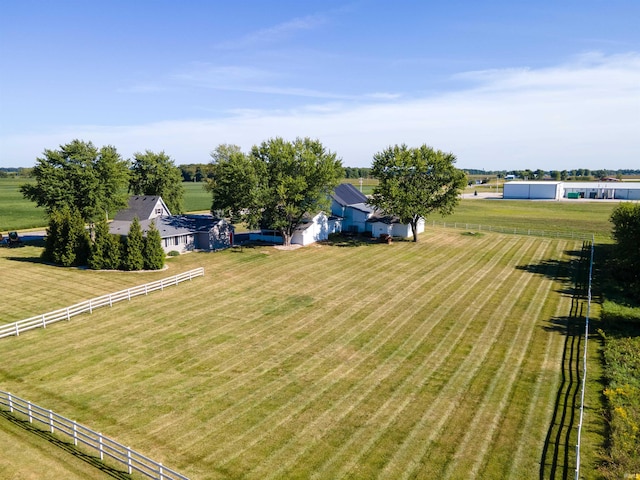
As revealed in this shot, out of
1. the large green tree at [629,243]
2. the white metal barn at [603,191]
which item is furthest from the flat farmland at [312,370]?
the white metal barn at [603,191]

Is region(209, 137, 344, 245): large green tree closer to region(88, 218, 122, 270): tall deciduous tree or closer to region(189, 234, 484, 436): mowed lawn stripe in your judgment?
region(88, 218, 122, 270): tall deciduous tree

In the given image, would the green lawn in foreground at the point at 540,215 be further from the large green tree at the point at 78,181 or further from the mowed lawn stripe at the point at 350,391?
the large green tree at the point at 78,181

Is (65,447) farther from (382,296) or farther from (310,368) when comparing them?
(382,296)

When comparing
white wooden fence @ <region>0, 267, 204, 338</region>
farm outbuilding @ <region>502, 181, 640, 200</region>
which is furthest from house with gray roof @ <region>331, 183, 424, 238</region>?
farm outbuilding @ <region>502, 181, 640, 200</region>

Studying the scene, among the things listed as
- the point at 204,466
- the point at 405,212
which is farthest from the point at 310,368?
the point at 405,212

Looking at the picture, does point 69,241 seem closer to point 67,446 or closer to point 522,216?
point 67,446
